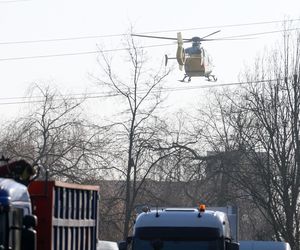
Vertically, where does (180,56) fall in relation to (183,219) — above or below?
above

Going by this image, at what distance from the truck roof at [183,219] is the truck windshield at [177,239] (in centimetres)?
10

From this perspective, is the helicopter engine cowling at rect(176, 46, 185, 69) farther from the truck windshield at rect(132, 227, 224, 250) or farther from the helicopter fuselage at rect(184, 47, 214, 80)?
the truck windshield at rect(132, 227, 224, 250)

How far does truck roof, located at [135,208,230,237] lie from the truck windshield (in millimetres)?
103

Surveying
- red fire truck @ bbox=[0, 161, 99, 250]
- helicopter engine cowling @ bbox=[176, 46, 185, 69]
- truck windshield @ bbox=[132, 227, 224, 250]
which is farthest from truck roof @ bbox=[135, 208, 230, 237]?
helicopter engine cowling @ bbox=[176, 46, 185, 69]

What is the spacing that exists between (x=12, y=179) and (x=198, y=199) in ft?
132

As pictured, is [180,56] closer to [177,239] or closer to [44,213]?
[177,239]

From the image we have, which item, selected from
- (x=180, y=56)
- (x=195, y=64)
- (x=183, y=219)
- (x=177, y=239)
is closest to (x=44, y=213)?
(x=177, y=239)

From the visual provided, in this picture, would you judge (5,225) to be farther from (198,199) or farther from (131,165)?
(198,199)

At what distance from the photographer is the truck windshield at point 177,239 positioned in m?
19.1

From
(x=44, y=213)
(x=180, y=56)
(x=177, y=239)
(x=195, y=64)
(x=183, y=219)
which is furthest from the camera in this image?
(x=195, y=64)

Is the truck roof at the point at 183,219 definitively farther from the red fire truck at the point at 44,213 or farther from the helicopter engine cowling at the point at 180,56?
the helicopter engine cowling at the point at 180,56

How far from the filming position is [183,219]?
64.2 feet

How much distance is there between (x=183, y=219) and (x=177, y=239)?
1.53 ft

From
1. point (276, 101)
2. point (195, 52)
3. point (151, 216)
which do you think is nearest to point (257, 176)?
point (276, 101)
